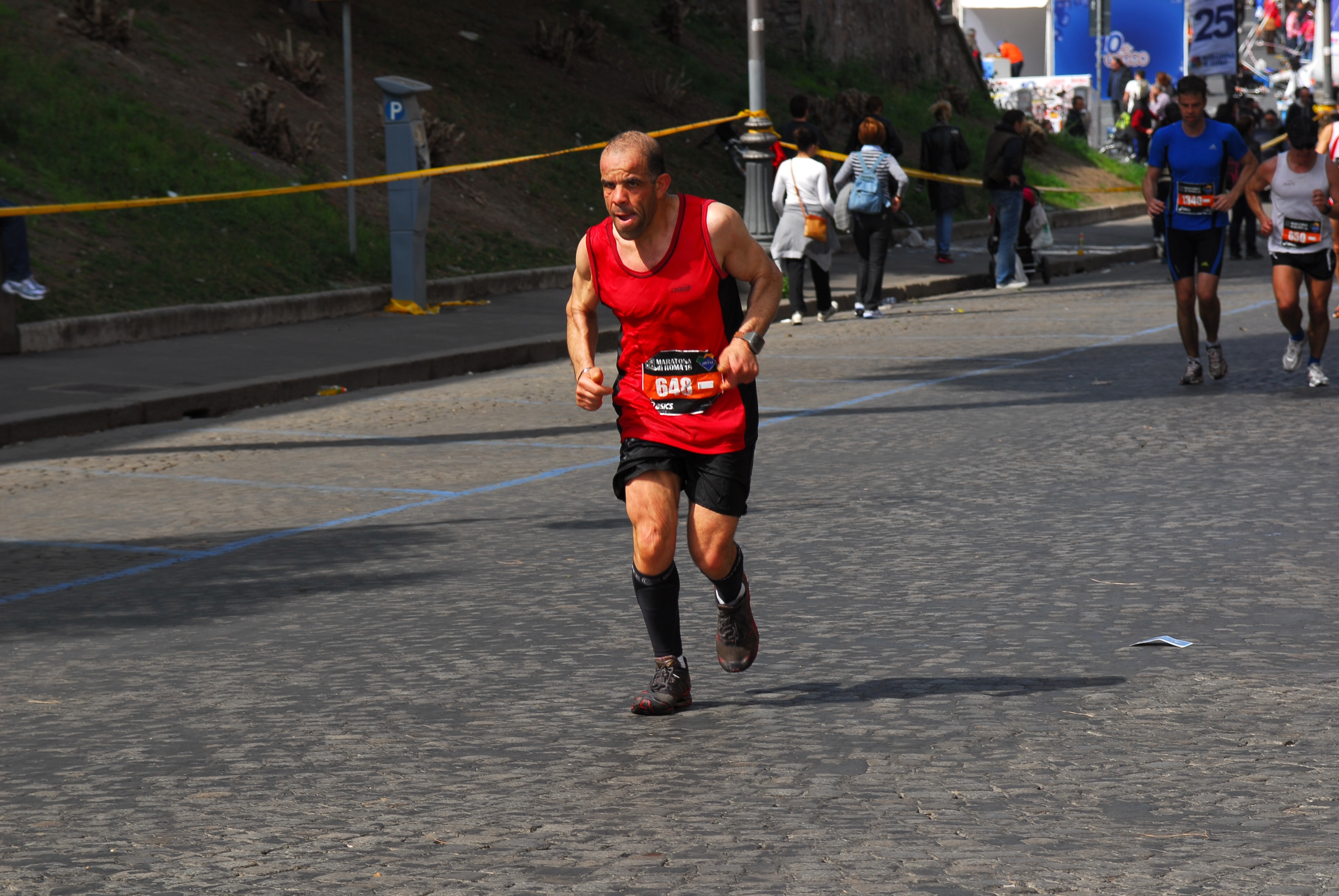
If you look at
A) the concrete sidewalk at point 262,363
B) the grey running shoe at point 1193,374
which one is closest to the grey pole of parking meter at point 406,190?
the concrete sidewalk at point 262,363

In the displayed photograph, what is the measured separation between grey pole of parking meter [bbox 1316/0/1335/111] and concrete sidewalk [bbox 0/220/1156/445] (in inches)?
946

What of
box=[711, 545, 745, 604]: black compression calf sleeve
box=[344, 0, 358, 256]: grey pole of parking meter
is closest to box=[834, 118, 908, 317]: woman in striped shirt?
box=[344, 0, 358, 256]: grey pole of parking meter

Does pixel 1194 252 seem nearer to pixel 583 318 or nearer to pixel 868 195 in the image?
pixel 868 195

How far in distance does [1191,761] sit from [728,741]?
3.85ft

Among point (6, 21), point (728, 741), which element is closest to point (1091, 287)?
point (6, 21)

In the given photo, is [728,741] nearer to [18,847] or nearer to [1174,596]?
[18,847]

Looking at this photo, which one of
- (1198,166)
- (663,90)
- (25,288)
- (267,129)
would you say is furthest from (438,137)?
(1198,166)

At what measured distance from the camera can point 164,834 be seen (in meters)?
4.21

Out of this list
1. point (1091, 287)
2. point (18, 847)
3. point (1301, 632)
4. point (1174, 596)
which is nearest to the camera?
point (18, 847)

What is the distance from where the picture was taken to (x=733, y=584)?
5.24m

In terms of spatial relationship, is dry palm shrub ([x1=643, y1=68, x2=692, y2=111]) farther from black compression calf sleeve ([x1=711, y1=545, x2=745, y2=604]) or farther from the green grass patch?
black compression calf sleeve ([x1=711, y1=545, x2=745, y2=604])

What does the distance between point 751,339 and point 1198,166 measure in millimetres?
7325

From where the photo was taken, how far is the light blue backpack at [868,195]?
1786 centimetres

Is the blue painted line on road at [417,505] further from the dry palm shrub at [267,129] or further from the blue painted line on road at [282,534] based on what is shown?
the dry palm shrub at [267,129]
